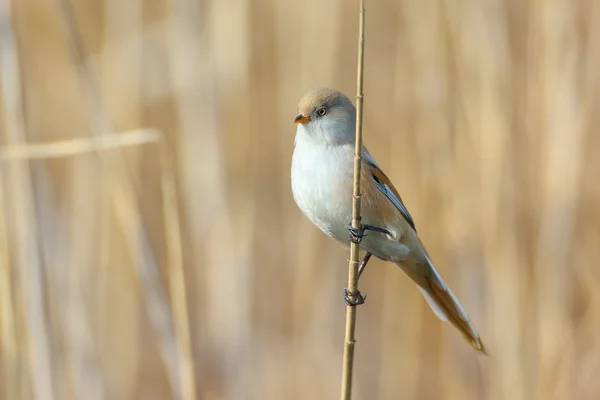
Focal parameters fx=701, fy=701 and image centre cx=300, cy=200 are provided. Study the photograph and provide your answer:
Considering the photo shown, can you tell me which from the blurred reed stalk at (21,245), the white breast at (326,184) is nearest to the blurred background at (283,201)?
the blurred reed stalk at (21,245)

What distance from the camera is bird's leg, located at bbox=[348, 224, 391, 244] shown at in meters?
1.08

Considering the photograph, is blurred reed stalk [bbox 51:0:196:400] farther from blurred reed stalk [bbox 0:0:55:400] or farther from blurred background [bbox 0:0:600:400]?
blurred reed stalk [bbox 0:0:55:400]

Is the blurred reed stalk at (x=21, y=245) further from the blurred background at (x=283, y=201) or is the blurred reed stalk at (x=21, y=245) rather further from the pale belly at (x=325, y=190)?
the pale belly at (x=325, y=190)

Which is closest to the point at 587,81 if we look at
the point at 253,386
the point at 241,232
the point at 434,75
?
the point at 434,75

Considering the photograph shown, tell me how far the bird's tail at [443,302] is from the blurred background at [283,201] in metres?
0.46

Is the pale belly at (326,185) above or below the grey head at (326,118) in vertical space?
below

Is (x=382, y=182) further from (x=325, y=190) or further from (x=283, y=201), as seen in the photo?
(x=283, y=201)

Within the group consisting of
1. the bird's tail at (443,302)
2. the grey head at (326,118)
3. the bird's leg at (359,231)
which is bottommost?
the bird's tail at (443,302)

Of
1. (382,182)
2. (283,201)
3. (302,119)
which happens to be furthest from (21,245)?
(283,201)

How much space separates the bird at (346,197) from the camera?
1.30m

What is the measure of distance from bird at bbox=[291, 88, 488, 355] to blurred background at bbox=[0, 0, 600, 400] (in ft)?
0.97

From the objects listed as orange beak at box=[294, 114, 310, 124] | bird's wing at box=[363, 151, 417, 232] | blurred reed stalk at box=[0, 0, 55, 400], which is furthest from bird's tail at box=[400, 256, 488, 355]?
blurred reed stalk at box=[0, 0, 55, 400]

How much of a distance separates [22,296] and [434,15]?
129cm

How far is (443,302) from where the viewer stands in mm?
1434
